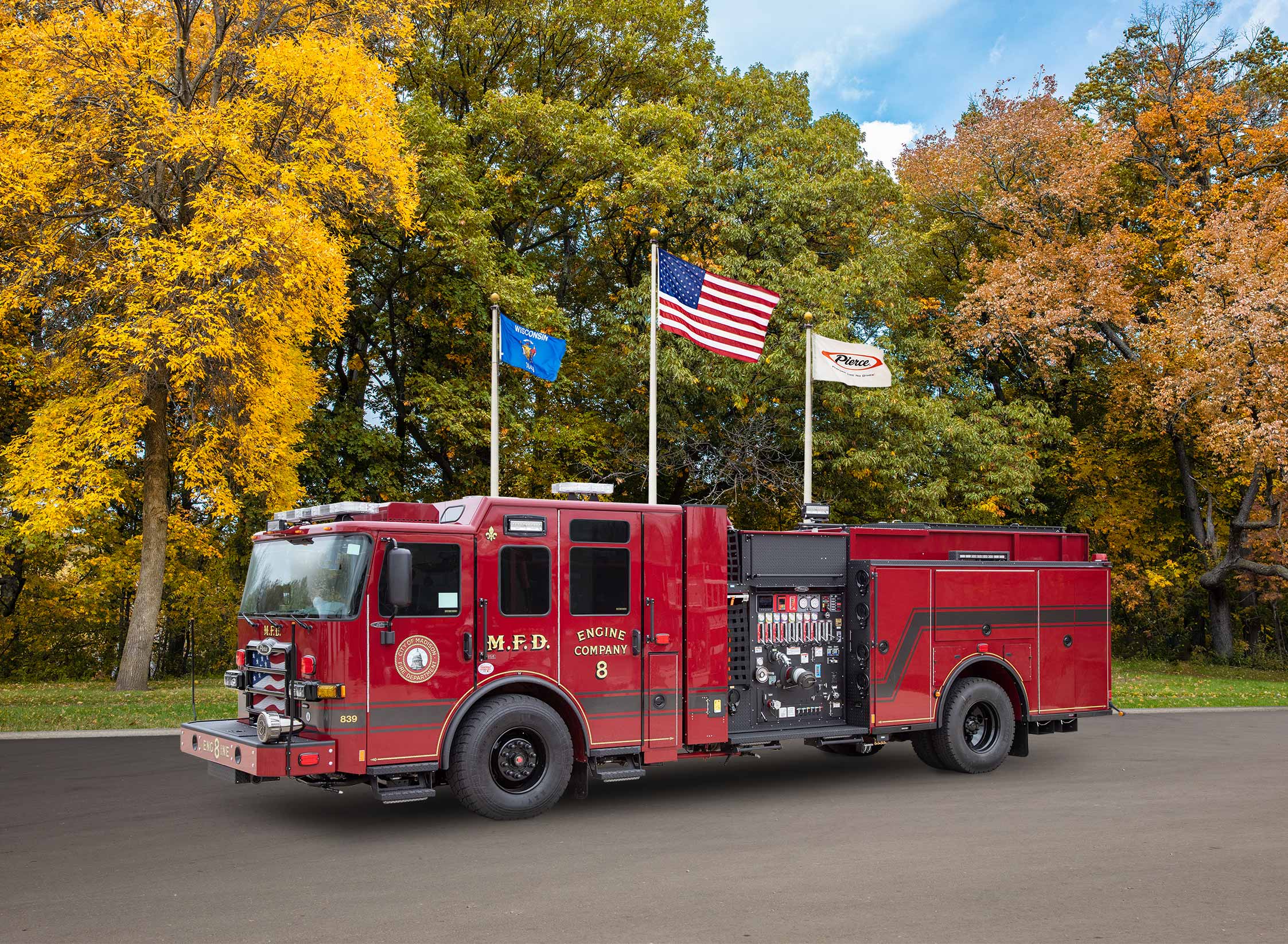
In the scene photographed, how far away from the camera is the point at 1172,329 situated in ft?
93.9

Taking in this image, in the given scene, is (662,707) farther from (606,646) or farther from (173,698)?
(173,698)

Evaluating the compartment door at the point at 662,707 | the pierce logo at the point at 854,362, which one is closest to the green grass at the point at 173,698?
the pierce logo at the point at 854,362

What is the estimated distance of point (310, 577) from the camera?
9.34m

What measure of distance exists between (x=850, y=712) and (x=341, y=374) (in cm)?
2123

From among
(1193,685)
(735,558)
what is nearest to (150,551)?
(735,558)

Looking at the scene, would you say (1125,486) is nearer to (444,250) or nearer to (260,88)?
(444,250)

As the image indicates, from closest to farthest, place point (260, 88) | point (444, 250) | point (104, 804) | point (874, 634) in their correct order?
point (104, 804) < point (874, 634) < point (260, 88) < point (444, 250)

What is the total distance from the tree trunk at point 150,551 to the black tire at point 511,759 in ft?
47.6

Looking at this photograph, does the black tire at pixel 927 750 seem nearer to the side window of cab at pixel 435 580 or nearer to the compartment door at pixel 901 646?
the compartment door at pixel 901 646

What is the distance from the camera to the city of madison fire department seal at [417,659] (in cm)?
896

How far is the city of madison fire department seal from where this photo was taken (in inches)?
353

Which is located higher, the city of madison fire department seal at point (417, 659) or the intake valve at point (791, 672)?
the city of madison fire department seal at point (417, 659)

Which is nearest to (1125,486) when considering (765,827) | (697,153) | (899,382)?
(899,382)

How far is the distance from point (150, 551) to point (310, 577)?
14.1 m
